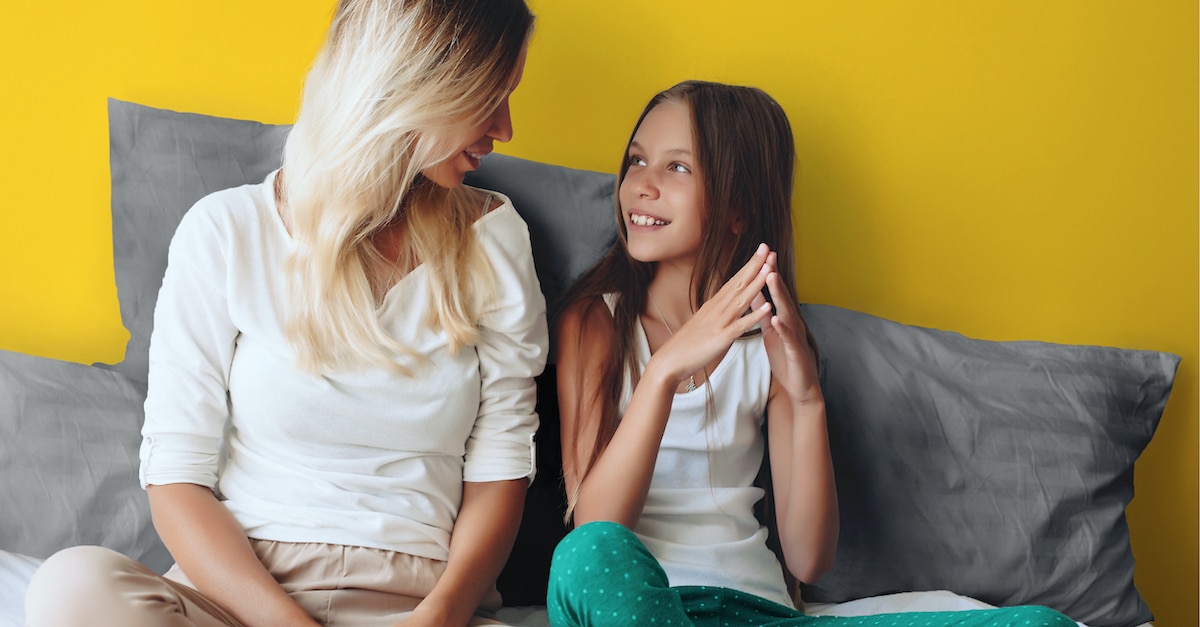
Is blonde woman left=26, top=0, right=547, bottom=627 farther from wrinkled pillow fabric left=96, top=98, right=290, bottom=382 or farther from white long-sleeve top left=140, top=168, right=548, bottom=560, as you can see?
wrinkled pillow fabric left=96, top=98, right=290, bottom=382

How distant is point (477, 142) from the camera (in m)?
1.24

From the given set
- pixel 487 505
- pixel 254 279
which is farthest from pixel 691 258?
pixel 254 279

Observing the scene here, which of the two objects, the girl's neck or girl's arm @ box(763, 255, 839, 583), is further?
the girl's neck

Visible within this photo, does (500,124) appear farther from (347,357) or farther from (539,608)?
(539,608)

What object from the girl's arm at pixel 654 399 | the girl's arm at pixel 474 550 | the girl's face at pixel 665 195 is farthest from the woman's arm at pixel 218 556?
the girl's face at pixel 665 195

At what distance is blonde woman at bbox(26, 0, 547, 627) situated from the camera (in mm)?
1130

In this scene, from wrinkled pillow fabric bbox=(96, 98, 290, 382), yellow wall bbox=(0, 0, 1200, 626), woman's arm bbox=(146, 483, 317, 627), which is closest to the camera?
woman's arm bbox=(146, 483, 317, 627)

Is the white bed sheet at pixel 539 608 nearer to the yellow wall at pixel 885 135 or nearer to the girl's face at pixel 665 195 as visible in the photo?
the yellow wall at pixel 885 135

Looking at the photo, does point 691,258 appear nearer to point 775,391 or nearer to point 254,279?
point 775,391

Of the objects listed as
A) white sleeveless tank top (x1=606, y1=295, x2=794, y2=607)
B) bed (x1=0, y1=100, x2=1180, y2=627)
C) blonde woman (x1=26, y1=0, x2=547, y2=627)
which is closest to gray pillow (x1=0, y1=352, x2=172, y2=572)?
bed (x1=0, y1=100, x2=1180, y2=627)

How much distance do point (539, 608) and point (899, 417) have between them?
0.58 m

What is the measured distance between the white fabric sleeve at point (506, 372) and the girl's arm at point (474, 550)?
0.9 inches

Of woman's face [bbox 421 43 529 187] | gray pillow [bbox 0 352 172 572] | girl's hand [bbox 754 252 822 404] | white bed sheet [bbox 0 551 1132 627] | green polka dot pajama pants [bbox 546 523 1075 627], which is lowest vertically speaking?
white bed sheet [bbox 0 551 1132 627]

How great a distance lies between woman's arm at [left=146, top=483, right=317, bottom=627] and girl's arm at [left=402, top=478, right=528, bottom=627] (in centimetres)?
14
